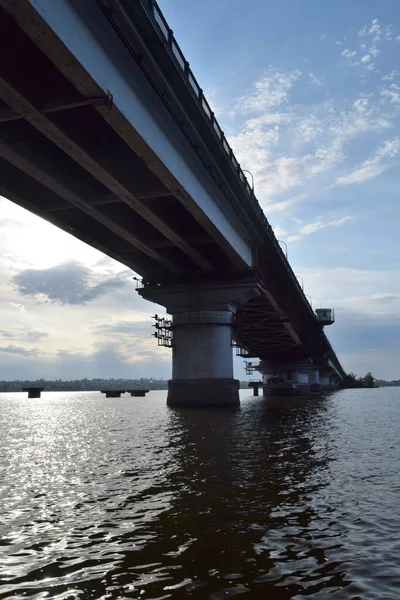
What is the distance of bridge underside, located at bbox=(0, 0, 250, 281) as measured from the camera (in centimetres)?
1619

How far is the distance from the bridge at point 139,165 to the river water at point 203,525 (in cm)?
1263

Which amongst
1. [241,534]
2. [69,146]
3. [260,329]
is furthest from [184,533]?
[260,329]

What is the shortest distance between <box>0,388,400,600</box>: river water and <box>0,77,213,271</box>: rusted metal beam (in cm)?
1235

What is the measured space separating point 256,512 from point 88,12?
52.9 feet

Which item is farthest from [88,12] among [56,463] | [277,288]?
[277,288]

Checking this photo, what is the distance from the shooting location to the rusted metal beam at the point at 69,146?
1678 cm

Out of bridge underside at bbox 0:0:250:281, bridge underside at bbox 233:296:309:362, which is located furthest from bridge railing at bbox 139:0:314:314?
bridge underside at bbox 233:296:309:362

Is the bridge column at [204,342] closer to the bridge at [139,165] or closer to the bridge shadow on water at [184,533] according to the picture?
the bridge at [139,165]

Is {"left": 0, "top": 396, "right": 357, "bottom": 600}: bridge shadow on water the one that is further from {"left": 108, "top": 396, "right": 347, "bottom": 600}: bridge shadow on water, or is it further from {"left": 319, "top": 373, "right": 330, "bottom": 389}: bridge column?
{"left": 319, "top": 373, "right": 330, "bottom": 389}: bridge column

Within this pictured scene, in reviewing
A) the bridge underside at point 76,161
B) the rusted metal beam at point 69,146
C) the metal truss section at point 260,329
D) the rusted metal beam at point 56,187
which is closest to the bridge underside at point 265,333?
the metal truss section at point 260,329

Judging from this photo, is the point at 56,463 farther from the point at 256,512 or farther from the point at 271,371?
the point at 271,371

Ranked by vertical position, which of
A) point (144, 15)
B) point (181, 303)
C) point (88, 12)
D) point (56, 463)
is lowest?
point (56, 463)

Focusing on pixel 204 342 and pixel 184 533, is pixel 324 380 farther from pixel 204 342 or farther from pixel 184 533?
pixel 184 533

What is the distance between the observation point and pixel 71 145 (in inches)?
795
